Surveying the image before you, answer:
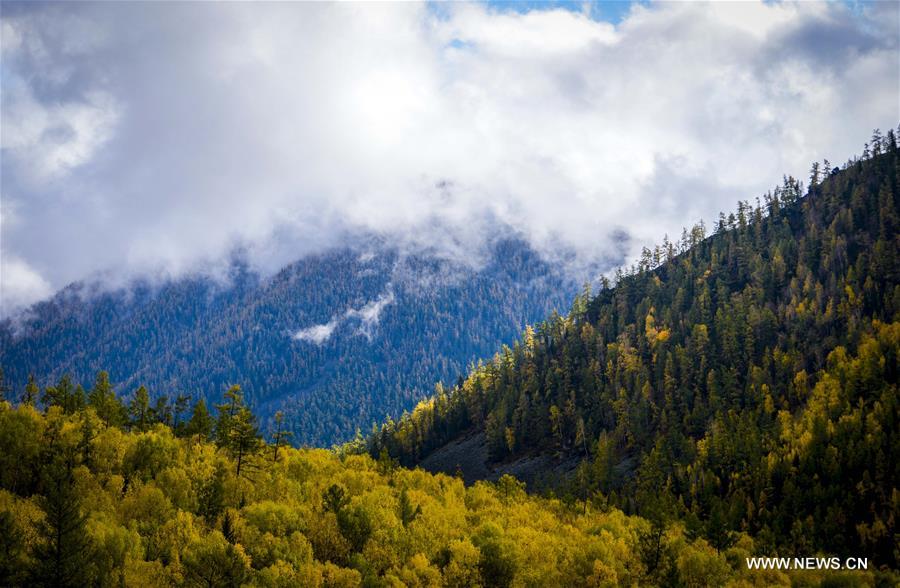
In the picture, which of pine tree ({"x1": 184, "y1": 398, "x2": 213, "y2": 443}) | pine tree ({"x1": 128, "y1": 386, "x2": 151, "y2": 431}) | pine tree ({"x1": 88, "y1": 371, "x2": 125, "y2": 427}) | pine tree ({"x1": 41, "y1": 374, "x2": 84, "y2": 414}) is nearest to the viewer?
pine tree ({"x1": 88, "y1": 371, "x2": 125, "y2": 427})

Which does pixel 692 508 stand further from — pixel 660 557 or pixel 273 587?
pixel 273 587

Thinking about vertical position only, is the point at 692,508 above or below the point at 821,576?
above

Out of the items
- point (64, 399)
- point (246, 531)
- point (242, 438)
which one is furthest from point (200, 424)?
point (246, 531)

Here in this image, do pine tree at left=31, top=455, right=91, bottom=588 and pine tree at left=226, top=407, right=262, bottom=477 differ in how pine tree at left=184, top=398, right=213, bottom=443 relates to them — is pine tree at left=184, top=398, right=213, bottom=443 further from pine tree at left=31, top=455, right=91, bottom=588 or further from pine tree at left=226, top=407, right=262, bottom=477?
pine tree at left=31, top=455, right=91, bottom=588

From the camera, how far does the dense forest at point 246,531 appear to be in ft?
271

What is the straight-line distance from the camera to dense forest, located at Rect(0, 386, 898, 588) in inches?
3250

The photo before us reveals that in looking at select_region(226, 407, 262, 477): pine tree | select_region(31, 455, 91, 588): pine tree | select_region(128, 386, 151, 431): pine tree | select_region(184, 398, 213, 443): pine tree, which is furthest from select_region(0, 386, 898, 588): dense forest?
select_region(128, 386, 151, 431): pine tree

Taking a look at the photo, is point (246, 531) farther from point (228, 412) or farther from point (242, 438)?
point (228, 412)

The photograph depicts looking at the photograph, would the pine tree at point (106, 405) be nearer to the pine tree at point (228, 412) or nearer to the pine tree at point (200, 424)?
the pine tree at point (200, 424)

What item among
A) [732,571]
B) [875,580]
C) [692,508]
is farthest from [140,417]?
[875,580]

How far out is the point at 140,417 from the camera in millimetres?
154875

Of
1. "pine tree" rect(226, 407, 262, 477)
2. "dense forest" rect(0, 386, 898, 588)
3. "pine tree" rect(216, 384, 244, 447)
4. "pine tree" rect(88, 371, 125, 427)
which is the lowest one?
"dense forest" rect(0, 386, 898, 588)

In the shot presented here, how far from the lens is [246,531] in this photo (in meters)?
102

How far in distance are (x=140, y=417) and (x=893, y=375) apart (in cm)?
19991
